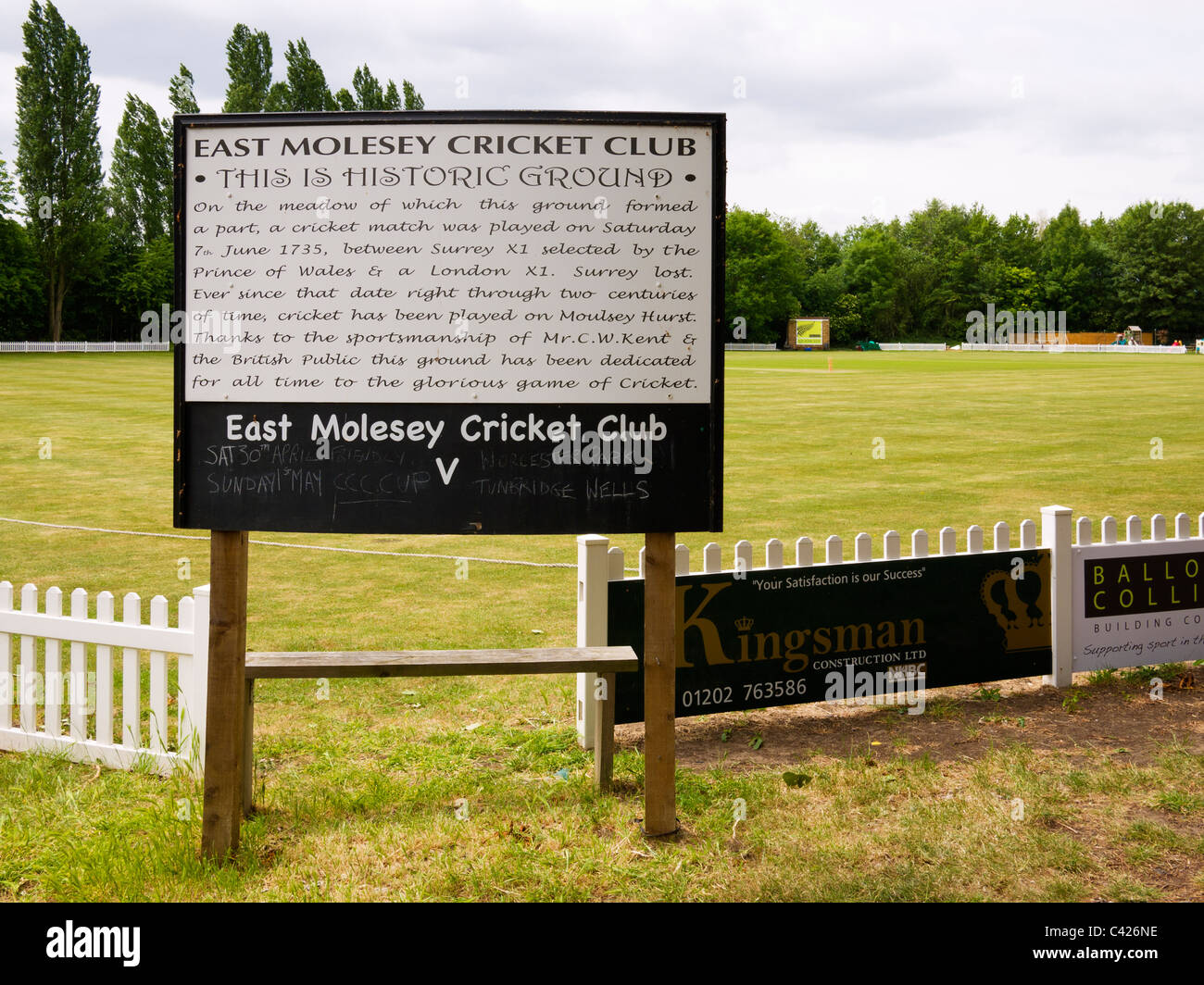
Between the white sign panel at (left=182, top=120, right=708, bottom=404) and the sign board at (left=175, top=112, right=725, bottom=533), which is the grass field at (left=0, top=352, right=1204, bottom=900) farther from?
the white sign panel at (left=182, top=120, right=708, bottom=404)

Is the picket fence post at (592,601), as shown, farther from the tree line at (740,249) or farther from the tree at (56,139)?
the tree at (56,139)

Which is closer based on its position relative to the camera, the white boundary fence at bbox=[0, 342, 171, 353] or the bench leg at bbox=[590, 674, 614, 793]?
the bench leg at bbox=[590, 674, 614, 793]

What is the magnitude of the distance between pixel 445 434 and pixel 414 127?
1.37 meters

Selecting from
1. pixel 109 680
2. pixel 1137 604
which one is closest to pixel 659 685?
pixel 109 680

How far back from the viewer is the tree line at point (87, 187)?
235 ft

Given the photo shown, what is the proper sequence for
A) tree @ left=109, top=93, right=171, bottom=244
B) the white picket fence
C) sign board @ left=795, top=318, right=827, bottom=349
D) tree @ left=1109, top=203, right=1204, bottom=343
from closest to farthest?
the white picket fence
tree @ left=109, top=93, right=171, bottom=244
sign board @ left=795, top=318, right=827, bottom=349
tree @ left=1109, top=203, right=1204, bottom=343

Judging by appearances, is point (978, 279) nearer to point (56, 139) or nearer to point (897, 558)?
point (56, 139)

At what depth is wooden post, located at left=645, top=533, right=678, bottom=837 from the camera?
5.21 metres

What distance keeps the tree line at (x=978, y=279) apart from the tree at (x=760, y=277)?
0.11 metres

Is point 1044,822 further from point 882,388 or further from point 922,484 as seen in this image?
point 882,388

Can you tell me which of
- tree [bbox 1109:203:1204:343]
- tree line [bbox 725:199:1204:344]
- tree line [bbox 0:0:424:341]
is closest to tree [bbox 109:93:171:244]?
tree line [bbox 0:0:424:341]

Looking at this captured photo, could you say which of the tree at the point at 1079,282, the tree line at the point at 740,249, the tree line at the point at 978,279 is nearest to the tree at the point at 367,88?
the tree line at the point at 740,249

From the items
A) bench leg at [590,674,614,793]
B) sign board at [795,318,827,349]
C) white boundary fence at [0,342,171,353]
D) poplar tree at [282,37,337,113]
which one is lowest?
bench leg at [590,674,614,793]

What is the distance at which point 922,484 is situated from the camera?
58.9 ft
